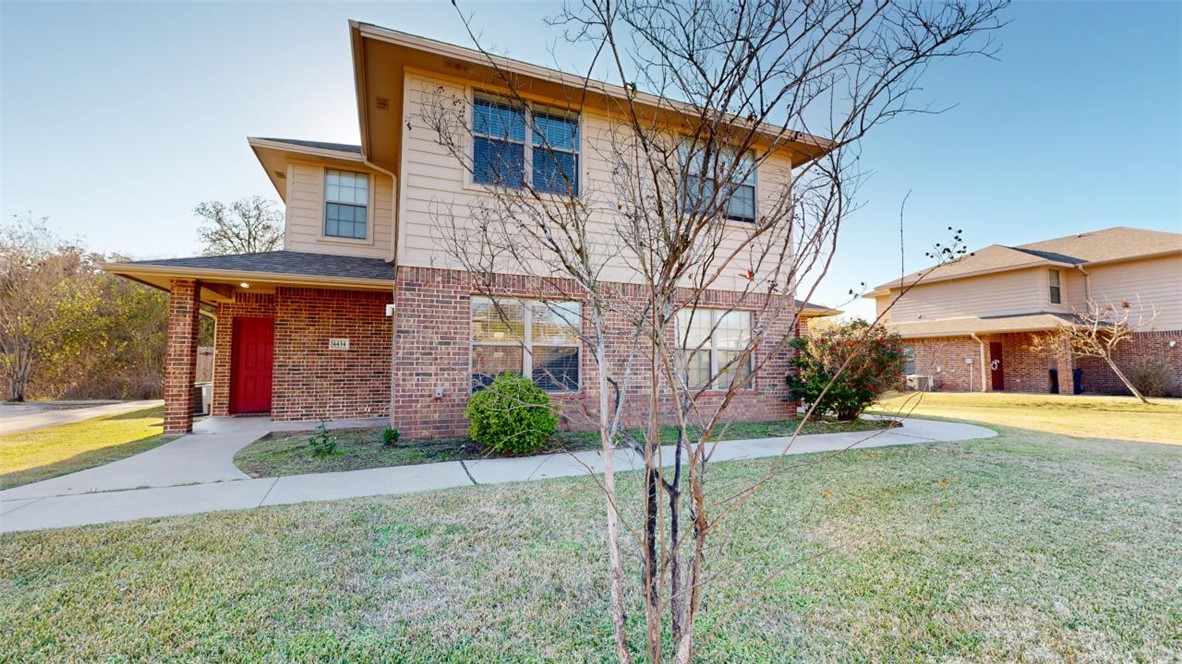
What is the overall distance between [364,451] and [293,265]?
4.07 meters

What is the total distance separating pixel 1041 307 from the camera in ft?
57.2

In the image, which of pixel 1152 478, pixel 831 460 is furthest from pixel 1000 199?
pixel 831 460

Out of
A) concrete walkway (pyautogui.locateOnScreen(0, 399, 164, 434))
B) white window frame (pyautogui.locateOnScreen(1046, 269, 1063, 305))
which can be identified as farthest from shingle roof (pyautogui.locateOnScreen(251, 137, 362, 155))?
white window frame (pyautogui.locateOnScreen(1046, 269, 1063, 305))

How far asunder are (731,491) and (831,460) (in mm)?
2205

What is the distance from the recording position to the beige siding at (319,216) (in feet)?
29.9

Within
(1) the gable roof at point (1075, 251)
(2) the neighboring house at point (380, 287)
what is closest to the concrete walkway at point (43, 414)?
(2) the neighboring house at point (380, 287)

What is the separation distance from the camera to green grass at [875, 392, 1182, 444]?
8.12 m

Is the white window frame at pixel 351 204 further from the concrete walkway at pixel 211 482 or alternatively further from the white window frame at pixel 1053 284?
the white window frame at pixel 1053 284

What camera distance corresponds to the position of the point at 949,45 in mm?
1593

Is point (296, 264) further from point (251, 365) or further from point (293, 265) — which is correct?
point (251, 365)

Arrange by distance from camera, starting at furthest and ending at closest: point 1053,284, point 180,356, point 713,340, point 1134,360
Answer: point 1053,284 → point 1134,360 → point 713,340 → point 180,356

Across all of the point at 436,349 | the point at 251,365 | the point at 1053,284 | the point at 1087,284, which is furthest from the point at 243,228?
the point at 1087,284

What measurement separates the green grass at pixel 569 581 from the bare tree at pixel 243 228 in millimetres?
19115

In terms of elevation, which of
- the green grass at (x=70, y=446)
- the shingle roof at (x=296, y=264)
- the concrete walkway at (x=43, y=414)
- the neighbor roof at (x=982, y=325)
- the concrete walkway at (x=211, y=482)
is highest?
the shingle roof at (x=296, y=264)
